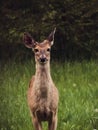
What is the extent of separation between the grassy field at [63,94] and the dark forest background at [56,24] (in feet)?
A: 2.56

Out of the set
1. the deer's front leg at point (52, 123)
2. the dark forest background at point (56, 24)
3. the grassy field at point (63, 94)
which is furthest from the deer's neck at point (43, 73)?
the dark forest background at point (56, 24)

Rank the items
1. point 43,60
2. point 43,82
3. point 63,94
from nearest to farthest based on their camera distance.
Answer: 1. point 43,60
2. point 43,82
3. point 63,94

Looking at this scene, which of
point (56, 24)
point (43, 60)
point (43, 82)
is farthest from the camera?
point (56, 24)

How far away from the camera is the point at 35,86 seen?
9906 millimetres

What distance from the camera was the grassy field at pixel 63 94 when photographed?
11.1 m

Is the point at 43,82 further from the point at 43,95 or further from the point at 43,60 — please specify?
the point at 43,60

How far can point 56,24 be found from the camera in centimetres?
1661

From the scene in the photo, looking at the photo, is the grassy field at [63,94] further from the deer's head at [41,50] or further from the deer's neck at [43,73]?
the deer's head at [41,50]

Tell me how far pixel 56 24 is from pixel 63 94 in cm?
413

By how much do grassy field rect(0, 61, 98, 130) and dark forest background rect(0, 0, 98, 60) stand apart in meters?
0.78

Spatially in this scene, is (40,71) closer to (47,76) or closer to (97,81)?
(47,76)

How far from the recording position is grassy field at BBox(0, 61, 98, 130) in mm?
11141

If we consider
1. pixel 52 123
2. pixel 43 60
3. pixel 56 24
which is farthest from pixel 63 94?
pixel 56 24

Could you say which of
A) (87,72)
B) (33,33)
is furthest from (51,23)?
(87,72)
